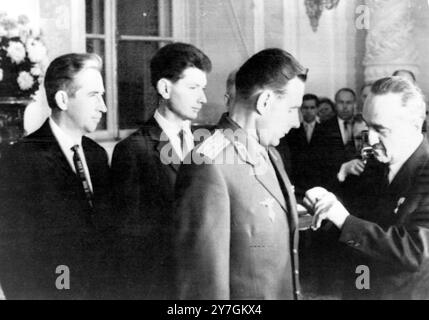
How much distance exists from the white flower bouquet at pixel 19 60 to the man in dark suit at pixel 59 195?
0.21 ft

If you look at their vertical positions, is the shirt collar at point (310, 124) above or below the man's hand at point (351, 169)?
above

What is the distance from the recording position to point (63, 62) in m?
2.33

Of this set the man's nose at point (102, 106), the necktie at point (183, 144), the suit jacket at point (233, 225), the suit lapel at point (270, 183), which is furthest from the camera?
the man's nose at point (102, 106)

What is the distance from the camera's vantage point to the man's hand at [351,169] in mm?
2375

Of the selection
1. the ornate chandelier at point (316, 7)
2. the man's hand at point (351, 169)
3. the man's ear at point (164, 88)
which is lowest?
the man's hand at point (351, 169)

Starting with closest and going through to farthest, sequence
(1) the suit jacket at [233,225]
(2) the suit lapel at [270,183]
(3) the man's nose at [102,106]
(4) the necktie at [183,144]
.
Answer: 1. (1) the suit jacket at [233,225]
2. (2) the suit lapel at [270,183]
3. (4) the necktie at [183,144]
4. (3) the man's nose at [102,106]

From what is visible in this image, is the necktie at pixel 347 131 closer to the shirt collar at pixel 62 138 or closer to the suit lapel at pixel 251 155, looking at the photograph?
the suit lapel at pixel 251 155

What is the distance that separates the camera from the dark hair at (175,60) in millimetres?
2320

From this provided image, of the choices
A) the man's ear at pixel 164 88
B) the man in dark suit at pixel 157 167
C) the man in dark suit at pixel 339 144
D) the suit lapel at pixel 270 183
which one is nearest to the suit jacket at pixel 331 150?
the man in dark suit at pixel 339 144

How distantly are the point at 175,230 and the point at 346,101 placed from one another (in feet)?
2.76

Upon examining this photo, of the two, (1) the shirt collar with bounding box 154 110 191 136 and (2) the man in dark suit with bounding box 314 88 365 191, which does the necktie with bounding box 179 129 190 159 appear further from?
(2) the man in dark suit with bounding box 314 88 365 191

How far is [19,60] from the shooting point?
88.5 inches

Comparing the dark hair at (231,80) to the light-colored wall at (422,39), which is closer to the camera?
the dark hair at (231,80)

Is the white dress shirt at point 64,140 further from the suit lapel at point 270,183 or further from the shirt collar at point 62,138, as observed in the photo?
the suit lapel at point 270,183
